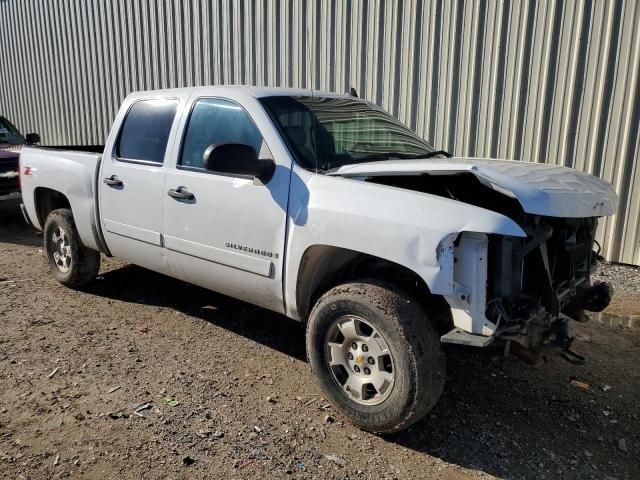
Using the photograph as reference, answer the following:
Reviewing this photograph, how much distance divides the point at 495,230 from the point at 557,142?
14.4 feet

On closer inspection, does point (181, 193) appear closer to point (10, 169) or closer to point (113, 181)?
point (113, 181)

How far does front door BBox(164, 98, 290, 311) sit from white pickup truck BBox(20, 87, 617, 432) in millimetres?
11

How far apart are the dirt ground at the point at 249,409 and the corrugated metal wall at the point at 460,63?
2.40 meters

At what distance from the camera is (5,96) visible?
1592 centimetres

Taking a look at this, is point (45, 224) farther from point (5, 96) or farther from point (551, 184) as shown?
point (5, 96)

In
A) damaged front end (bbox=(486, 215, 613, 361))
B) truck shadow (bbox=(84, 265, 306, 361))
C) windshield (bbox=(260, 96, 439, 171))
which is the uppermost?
windshield (bbox=(260, 96, 439, 171))

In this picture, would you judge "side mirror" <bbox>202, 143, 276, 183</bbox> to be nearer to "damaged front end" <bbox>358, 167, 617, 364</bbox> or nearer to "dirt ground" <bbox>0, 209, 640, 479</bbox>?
"damaged front end" <bbox>358, 167, 617, 364</bbox>

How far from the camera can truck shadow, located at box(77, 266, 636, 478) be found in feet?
9.75

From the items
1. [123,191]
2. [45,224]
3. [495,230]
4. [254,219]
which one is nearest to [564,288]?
[495,230]

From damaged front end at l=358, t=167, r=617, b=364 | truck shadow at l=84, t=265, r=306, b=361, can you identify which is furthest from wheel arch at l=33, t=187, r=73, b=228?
damaged front end at l=358, t=167, r=617, b=364

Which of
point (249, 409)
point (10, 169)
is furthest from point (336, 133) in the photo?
point (10, 169)

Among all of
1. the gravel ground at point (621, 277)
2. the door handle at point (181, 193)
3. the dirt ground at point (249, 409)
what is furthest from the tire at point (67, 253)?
the gravel ground at point (621, 277)

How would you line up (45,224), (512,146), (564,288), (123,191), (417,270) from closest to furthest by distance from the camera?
(417,270), (564,288), (123,191), (45,224), (512,146)

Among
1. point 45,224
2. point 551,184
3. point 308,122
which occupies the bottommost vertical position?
point 45,224
